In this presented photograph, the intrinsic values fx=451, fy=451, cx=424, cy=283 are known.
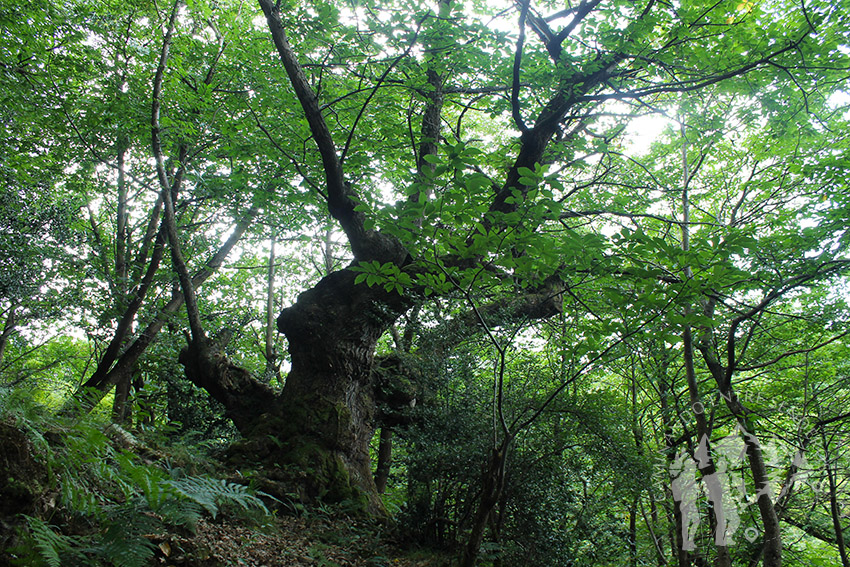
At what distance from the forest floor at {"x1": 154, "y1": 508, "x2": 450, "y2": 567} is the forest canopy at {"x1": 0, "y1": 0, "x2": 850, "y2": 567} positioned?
27 cm

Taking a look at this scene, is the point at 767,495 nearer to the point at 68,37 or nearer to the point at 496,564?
the point at 496,564

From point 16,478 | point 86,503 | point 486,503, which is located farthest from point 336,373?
point 16,478

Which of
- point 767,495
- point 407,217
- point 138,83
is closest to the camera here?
point 407,217

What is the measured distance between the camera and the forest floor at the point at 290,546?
2725 mm

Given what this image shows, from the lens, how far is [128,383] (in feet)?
25.3

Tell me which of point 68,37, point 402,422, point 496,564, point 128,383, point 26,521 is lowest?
point 496,564

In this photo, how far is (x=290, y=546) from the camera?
356 centimetres

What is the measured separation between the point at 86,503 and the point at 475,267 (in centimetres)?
353

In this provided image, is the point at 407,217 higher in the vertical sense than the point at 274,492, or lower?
higher

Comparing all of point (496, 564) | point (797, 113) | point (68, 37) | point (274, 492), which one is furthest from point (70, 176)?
point (797, 113)

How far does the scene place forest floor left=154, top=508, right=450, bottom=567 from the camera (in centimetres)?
272

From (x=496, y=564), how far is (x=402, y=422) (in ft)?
7.05

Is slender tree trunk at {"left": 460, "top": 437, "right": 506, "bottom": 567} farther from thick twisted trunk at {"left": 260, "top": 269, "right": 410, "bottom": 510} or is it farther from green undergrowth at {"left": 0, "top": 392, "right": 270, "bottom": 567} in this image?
thick twisted trunk at {"left": 260, "top": 269, "right": 410, "bottom": 510}

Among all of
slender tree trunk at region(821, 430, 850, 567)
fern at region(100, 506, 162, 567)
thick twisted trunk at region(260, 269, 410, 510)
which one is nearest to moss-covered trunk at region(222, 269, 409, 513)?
thick twisted trunk at region(260, 269, 410, 510)
